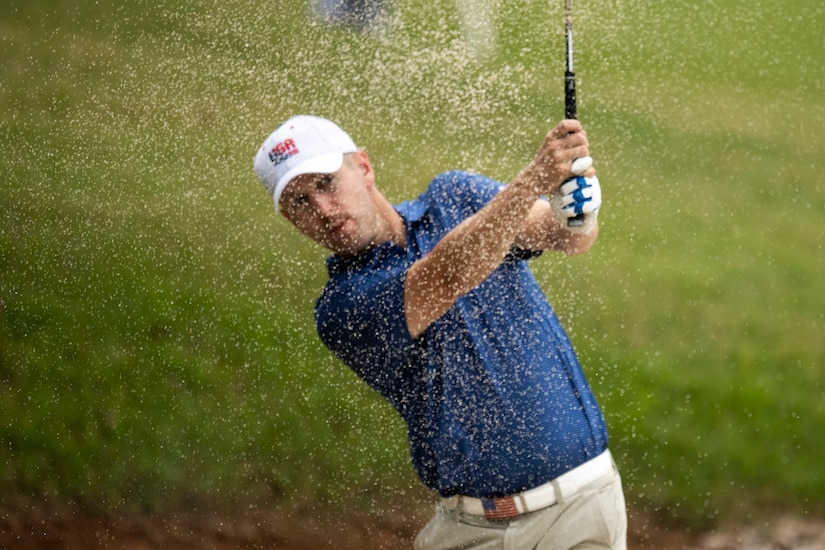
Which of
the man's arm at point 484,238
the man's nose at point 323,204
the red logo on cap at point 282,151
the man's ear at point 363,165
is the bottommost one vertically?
the man's arm at point 484,238

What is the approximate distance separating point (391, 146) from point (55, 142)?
1511 mm

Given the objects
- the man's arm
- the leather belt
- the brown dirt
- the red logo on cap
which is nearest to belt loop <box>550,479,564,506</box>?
the leather belt

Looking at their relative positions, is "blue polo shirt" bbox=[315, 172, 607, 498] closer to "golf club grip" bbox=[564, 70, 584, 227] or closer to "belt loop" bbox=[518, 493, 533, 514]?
"belt loop" bbox=[518, 493, 533, 514]

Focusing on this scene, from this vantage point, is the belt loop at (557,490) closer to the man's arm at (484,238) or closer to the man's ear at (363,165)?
the man's arm at (484,238)

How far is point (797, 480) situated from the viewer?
3.78 m

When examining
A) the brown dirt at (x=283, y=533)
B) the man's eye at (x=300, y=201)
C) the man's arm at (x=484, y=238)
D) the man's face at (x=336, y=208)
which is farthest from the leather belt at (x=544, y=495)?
the brown dirt at (x=283, y=533)

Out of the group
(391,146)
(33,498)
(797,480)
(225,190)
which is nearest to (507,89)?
(391,146)

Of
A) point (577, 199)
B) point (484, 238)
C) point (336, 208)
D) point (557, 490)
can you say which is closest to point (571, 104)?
point (577, 199)

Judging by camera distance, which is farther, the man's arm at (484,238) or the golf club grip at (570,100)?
the golf club grip at (570,100)


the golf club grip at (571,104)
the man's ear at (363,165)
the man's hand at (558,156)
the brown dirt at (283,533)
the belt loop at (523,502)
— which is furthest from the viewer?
the brown dirt at (283,533)

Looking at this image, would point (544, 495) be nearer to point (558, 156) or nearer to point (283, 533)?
Result: point (558, 156)

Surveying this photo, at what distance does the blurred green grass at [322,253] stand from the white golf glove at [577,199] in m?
2.15

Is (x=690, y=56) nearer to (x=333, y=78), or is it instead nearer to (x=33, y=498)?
(x=333, y=78)

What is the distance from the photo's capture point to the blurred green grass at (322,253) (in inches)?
153
